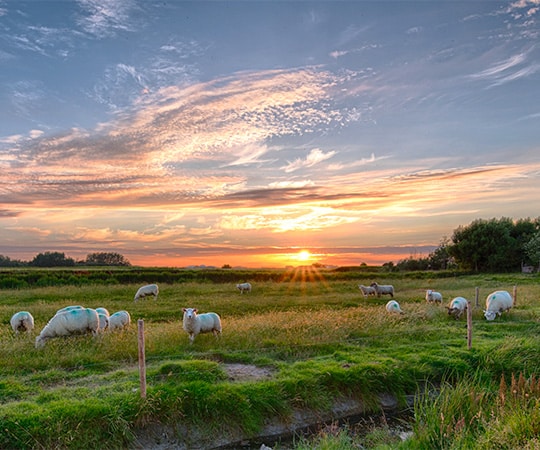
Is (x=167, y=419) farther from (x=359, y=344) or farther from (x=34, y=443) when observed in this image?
(x=359, y=344)

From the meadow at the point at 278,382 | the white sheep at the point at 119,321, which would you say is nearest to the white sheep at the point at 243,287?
the white sheep at the point at 119,321

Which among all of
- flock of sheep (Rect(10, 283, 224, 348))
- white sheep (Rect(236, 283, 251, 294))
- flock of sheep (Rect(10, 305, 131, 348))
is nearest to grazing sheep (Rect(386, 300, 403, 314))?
flock of sheep (Rect(10, 283, 224, 348))

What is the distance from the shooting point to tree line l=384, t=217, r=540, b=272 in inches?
2603

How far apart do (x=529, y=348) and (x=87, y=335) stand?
47.5 ft

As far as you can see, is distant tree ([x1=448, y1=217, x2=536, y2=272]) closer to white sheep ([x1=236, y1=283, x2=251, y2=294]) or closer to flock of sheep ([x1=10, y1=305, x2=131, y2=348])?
white sheep ([x1=236, y1=283, x2=251, y2=294])

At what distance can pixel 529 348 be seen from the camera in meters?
13.5

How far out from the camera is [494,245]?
220 feet

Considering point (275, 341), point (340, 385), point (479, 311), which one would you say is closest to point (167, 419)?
point (340, 385)

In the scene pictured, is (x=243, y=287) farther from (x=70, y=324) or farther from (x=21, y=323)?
(x=70, y=324)

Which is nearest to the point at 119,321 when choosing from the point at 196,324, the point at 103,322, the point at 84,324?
the point at 103,322

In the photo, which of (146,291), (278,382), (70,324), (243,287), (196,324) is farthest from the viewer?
(243,287)

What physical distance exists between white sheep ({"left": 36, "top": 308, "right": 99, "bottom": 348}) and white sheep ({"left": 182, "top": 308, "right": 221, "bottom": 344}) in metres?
3.36

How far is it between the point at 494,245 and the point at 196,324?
6392cm

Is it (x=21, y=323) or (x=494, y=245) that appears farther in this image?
(x=494, y=245)
